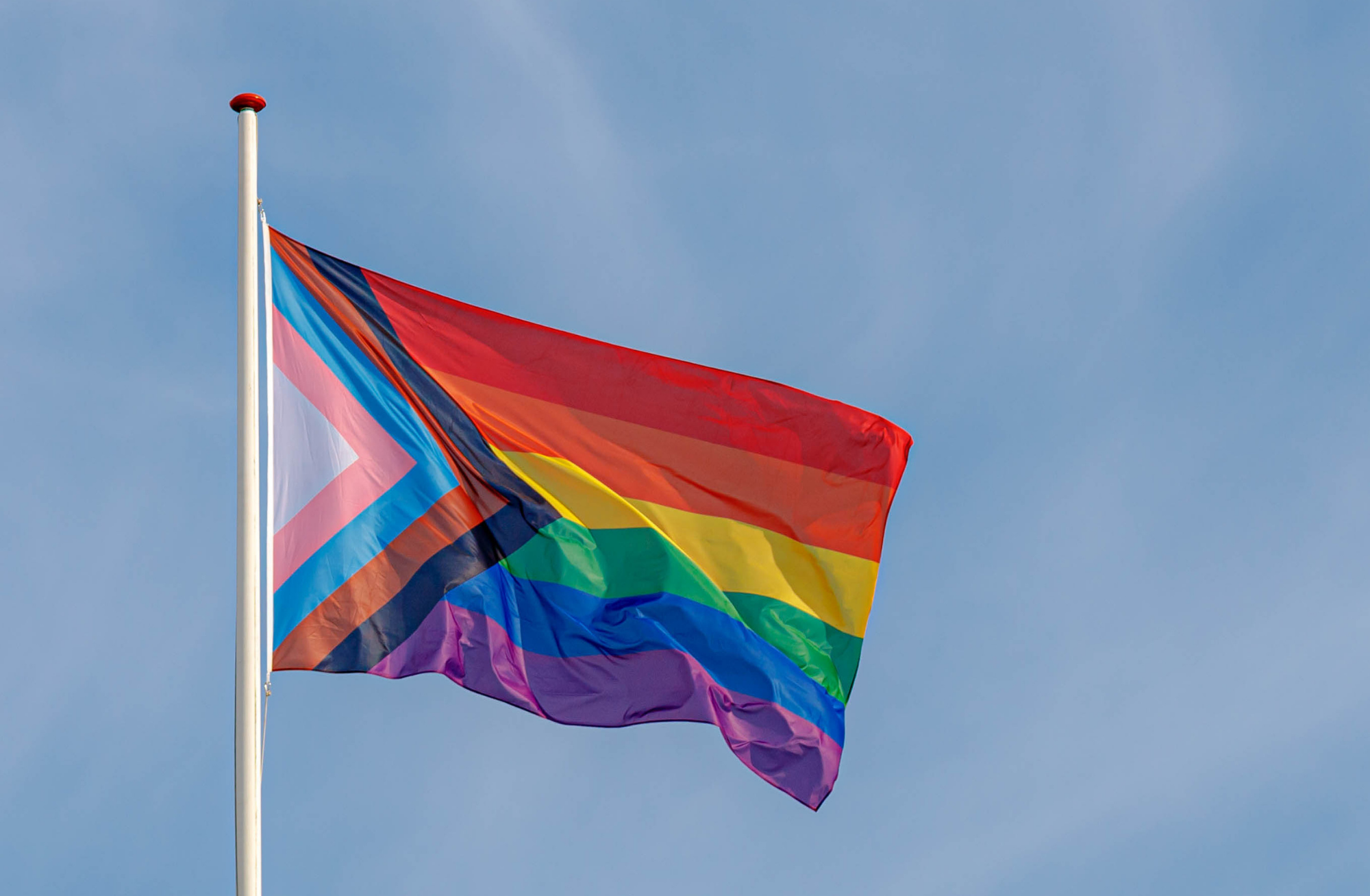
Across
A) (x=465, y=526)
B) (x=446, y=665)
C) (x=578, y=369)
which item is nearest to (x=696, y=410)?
(x=578, y=369)

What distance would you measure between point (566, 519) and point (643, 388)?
171 cm

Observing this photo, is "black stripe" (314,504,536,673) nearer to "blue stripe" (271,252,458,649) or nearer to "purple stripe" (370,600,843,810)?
"purple stripe" (370,600,843,810)

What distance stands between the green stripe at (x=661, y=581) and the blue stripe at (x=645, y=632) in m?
0.09

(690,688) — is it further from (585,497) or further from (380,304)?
(380,304)

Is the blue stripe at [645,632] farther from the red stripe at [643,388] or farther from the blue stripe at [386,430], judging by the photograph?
the red stripe at [643,388]

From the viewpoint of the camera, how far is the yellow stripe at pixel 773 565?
54.9ft

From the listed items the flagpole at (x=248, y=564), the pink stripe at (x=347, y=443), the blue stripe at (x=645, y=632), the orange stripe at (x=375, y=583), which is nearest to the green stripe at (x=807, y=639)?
the blue stripe at (x=645, y=632)

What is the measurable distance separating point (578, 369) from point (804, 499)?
2.72m

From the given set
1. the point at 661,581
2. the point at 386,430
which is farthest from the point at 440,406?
the point at 661,581

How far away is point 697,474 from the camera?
55.4 ft

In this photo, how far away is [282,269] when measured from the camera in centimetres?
1494

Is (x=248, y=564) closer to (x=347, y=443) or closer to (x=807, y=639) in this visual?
(x=347, y=443)

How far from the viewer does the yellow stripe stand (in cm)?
1672

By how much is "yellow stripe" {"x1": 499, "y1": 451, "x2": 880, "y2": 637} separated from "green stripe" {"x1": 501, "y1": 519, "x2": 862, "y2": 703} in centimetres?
13
